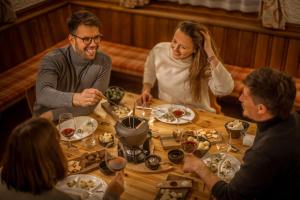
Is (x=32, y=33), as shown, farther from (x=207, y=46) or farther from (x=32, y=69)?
(x=207, y=46)

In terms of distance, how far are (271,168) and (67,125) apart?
1250 millimetres

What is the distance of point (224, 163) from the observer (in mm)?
1951

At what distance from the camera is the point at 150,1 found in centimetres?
446

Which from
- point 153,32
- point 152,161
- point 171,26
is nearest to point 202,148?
point 152,161

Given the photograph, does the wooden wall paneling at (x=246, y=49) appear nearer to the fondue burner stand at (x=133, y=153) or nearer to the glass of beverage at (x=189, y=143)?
the glass of beverage at (x=189, y=143)

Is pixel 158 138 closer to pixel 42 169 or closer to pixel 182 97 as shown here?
pixel 182 97

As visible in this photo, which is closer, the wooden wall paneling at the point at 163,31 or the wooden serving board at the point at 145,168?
the wooden serving board at the point at 145,168

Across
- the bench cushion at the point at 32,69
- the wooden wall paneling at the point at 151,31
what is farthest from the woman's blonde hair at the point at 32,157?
the wooden wall paneling at the point at 151,31

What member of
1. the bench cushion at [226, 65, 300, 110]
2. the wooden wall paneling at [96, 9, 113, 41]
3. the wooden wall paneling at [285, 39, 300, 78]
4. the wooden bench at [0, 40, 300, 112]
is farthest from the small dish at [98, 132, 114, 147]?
the wooden wall paneling at [96, 9, 113, 41]

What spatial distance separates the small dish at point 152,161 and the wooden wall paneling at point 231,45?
2.33 m

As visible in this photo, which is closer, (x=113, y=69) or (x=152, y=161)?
(x=152, y=161)

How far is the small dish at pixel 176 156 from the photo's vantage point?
196 cm

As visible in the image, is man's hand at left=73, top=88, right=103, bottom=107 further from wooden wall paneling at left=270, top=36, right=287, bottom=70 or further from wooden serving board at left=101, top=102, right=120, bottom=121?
wooden wall paneling at left=270, top=36, right=287, bottom=70

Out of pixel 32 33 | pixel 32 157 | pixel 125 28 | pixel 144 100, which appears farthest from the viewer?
pixel 125 28
